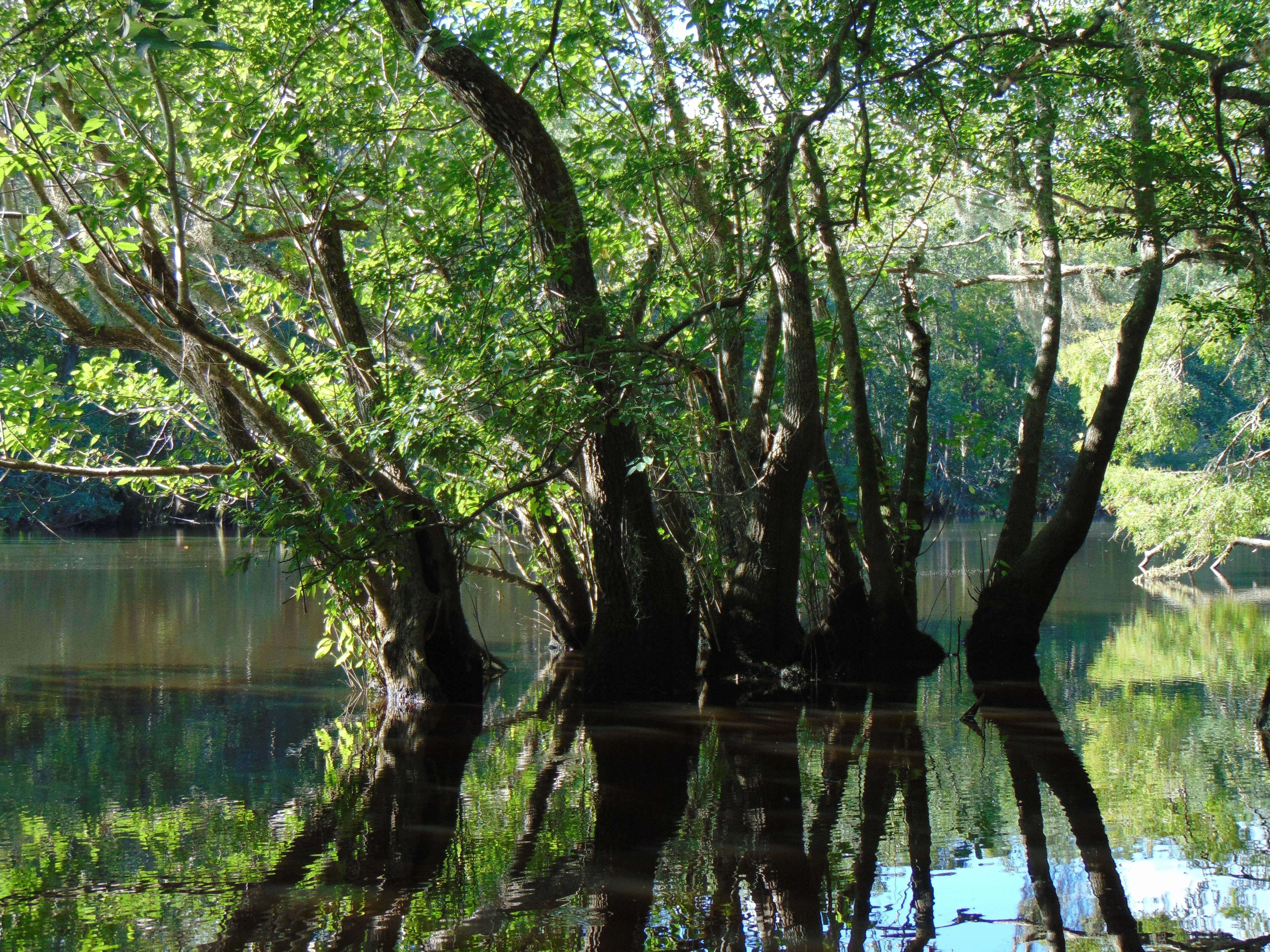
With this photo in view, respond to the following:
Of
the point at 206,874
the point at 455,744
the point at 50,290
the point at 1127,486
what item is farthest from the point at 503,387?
the point at 1127,486

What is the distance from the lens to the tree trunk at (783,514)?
9.62 metres

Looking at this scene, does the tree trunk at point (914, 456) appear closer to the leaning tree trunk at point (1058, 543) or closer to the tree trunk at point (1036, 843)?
the leaning tree trunk at point (1058, 543)

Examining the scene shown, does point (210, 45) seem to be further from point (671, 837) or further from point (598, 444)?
point (598, 444)

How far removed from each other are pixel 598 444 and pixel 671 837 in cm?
374

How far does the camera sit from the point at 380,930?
4.18m

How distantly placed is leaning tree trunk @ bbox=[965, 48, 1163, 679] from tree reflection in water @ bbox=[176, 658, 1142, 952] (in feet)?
7.23

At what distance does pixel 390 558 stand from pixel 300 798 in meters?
2.88

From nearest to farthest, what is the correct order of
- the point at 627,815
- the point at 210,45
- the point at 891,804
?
the point at 210,45 < the point at 627,815 < the point at 891,804

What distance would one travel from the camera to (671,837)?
5.45 metres

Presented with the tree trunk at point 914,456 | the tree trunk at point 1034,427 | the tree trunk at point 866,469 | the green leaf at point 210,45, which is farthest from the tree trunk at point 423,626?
the green leaf at point 210,45

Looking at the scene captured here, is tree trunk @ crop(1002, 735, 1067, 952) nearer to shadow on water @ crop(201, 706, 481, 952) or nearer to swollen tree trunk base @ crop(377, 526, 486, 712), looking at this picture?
shadow on water @ crop(201, 706, 481, 952)

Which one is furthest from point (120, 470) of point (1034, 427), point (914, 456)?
point (1034, 427)

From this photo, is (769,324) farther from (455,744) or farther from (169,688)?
(169,688)

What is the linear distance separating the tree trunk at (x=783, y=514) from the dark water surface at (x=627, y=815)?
811mm
